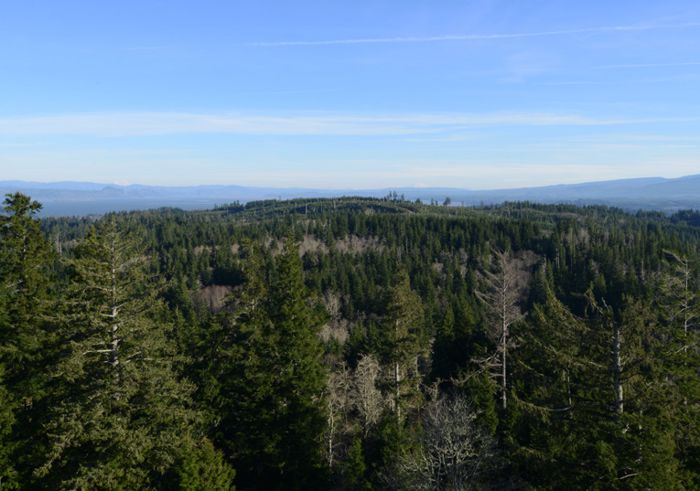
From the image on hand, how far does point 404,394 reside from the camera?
2781cm

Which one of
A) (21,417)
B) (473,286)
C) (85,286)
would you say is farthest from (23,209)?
(473,286)

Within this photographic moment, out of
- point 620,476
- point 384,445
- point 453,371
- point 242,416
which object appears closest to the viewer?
point 620,476

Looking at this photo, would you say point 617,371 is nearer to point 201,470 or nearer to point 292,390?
point 201,470

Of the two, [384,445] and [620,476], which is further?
[384,445]

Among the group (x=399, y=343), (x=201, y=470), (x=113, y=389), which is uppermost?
(x=113, y=389)

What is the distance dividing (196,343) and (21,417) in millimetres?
10823

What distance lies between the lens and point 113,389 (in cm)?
1545

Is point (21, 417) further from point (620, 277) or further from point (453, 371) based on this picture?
point (620, 277)

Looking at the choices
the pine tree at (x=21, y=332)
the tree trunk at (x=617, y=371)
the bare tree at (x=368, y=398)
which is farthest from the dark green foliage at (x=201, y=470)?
the tree trunk at (x=617, y=371)

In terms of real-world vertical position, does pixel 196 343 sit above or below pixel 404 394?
above

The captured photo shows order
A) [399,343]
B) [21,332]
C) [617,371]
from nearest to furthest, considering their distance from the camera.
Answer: [617,371]
[21,332]
[399,343]

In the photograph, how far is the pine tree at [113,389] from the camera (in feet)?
49.5

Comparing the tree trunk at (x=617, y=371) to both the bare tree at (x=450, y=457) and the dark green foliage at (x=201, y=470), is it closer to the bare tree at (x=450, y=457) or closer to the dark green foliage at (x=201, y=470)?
the bare tree at (x=450, y=457)

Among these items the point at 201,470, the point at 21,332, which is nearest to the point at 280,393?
the point at 201,470
